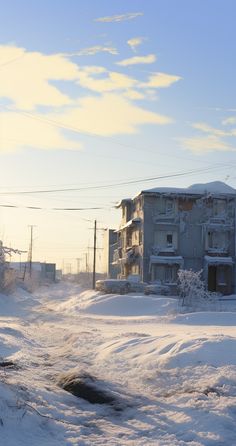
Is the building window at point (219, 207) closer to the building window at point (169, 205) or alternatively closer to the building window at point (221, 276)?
the building window at point (169, 205)

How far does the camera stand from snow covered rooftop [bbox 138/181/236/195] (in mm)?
53844

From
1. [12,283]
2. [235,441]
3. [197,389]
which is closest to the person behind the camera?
[235,441]

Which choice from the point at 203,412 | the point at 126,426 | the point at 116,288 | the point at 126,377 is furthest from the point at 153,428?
the point at 116,288

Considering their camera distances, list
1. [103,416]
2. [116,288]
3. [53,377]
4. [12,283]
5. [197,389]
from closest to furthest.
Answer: [103,416] → [197,389] → [53,377] → [116,288] → [12,283]

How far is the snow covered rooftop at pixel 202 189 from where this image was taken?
53.8m

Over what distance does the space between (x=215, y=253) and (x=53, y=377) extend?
43.9 metres

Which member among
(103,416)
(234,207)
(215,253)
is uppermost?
(234,207)

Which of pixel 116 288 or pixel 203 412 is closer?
pixel 203 412

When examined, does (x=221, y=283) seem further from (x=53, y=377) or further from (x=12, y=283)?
(x=53, y=377)

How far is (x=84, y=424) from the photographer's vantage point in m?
8.43

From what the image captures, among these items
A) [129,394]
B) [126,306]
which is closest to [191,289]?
[126,306]

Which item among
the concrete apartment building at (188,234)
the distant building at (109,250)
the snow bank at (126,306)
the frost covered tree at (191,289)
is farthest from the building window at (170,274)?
the distant building at (109,250)

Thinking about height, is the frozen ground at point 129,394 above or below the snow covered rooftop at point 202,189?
below

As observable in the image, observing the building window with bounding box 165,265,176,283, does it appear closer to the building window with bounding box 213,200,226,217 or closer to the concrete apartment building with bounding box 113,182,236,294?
the concrete apartment building with bounding box 113,182,236,294
